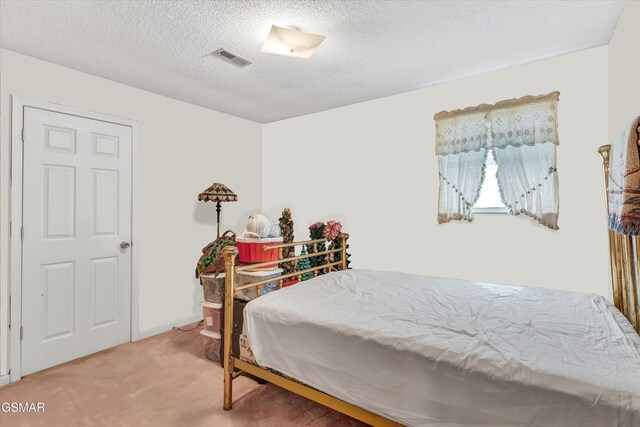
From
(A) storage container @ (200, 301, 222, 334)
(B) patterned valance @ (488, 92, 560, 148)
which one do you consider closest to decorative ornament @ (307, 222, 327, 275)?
(A) storage container @ (200, 301, 222, 334)

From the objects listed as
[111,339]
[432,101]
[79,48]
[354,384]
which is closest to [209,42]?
[79,48]

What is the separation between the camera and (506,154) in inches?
112

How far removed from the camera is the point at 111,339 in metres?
3.11

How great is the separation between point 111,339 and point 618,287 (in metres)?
3.99

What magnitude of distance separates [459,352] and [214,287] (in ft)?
6.84

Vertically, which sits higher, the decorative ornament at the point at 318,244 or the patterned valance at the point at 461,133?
the patterned valance at the point at 461,133

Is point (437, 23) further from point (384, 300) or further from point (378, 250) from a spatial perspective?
point (378, 250)

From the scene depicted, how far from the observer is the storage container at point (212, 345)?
9.14 ft

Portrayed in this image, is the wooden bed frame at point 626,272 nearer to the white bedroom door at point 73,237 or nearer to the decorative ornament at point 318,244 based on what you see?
the decorative ornament at point 318,244

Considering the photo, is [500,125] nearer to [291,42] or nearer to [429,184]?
[429,184]

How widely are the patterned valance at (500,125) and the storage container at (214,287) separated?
2368mm

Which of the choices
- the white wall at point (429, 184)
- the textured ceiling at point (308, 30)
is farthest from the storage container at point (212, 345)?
the textured ceiling at point (308, 30)

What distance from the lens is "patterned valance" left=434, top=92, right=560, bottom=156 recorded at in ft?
8.79

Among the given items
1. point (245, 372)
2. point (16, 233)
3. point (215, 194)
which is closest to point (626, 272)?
point (245, 372)
